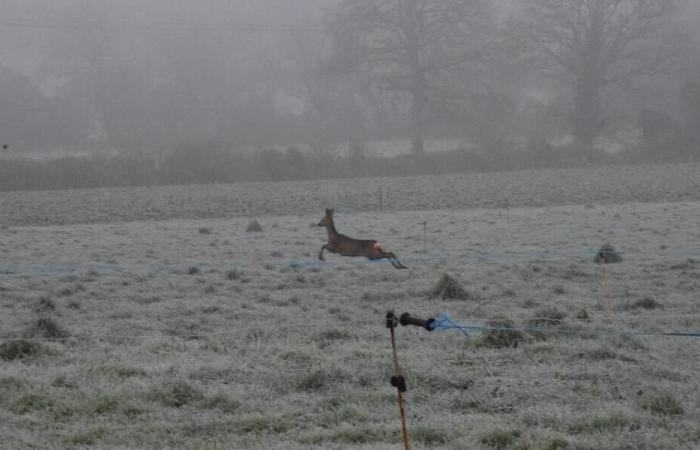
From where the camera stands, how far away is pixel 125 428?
22.3 ft

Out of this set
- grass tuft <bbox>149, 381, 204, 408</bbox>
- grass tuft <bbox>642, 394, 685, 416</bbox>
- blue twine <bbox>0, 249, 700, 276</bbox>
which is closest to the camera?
grass tuft <bbox>642, 394, 685, 416</bbox>

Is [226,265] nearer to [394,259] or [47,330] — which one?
[394,259]

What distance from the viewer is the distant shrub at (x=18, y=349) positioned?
8766 mm

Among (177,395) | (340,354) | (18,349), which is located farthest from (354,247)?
(18,349)

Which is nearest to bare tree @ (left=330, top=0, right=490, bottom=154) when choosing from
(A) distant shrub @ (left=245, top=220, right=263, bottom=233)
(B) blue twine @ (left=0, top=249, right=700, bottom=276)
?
(A) distant shrub @ (left=245, top=220, right=263, bottom=233)

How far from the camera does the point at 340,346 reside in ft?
30.0

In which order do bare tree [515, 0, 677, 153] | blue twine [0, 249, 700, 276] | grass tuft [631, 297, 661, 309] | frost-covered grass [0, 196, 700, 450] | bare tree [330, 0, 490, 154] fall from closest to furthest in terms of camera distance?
1. frost-covered grass [0, 196, 700, 450]
2. grass tuft [631, 297, 661, 309]
3. blue twine [0, 249, 700, 276]
4. bare tree [330, 0, 490, 154]
5. bare tree [515, 0, 677, 153]

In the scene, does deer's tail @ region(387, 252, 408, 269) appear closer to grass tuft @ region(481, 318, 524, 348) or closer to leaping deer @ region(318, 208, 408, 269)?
leaping deer @ region(318, 208, 408, 269)

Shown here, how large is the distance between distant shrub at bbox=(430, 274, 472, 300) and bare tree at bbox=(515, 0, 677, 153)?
3776 cm

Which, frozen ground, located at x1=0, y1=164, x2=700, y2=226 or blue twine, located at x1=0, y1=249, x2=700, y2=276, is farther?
frozen ground, located at x1=0, y1=164, x2=700, y2=226

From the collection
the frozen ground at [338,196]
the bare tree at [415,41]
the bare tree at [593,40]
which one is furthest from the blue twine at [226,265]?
the bare tree at [593,40]

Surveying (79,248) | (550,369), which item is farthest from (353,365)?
(79,248)

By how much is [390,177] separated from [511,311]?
Answer: 27780 mm

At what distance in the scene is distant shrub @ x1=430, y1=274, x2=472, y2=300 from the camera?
12.0 meters
